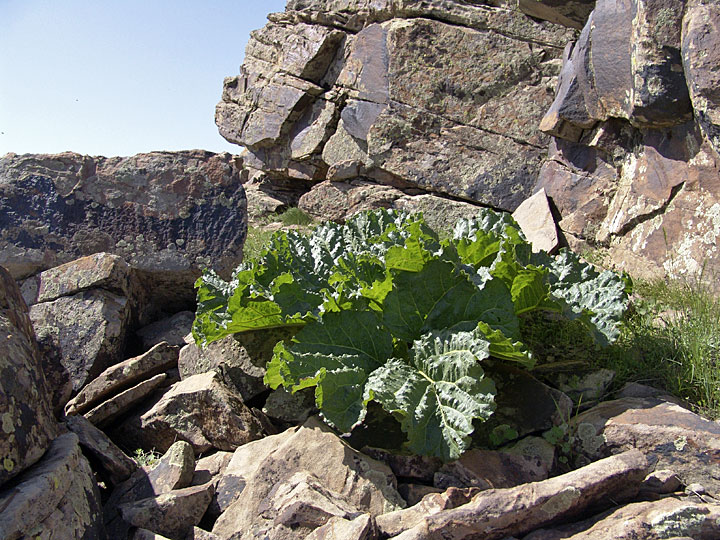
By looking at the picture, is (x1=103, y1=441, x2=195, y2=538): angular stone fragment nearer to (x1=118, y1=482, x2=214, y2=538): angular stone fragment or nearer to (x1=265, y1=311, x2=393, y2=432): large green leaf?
(x1=118, y1=482, x2=214, y2=538): angular stone fragment

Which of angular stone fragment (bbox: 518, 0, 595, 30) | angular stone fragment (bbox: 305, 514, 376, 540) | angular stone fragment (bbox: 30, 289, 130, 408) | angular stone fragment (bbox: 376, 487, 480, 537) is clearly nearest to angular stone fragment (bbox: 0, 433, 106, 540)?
angular stone fragment (bbox: 305, 514, 376, 540)

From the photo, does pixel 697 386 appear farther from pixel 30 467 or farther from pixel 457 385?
pixel 30 467

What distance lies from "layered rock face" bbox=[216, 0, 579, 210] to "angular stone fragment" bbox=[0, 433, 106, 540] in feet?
23.8

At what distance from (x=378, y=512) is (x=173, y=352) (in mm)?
2157

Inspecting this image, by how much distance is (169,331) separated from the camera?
4637 millimetres

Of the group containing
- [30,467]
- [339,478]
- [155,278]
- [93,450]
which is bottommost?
[339,478]

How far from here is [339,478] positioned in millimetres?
2775

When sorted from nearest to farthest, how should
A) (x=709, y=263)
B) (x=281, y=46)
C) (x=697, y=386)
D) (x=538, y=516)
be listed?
(x=538, y=516), (x=697, y=386), (x=709, y=263), (x=281, y=46)

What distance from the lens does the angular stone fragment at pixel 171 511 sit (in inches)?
103

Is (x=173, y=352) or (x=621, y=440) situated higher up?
(x=173, y=352)

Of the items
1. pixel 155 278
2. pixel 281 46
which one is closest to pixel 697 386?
pixel 155 278

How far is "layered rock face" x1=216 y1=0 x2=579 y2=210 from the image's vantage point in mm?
8891

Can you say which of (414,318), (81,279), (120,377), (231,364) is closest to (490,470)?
(414,318)

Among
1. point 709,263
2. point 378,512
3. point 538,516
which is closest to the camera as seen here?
point 538,516
